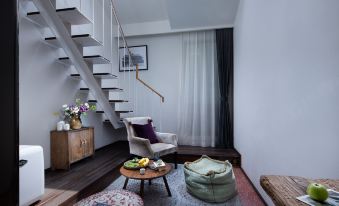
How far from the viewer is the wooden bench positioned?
60cm

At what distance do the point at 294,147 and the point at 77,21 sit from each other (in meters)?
2.75

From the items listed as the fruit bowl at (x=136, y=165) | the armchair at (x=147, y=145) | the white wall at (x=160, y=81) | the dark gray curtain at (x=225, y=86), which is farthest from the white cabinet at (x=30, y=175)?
the dark gray curtain at (x=225, y=86)

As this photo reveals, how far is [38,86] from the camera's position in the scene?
2.52m

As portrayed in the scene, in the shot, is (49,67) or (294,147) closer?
(294,147)

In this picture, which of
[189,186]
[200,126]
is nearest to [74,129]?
[189,186]

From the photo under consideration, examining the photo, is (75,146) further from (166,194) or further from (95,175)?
(166,194)

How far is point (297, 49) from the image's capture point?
4.28 ft

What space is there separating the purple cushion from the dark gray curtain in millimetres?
1501

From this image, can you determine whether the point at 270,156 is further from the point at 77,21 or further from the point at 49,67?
the point at 49,67

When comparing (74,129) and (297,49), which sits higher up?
(297,49)

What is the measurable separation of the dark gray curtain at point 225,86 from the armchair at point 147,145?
1.22m

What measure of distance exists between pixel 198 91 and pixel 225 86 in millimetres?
597

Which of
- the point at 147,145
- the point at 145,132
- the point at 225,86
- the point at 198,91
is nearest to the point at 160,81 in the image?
the point at 198,91

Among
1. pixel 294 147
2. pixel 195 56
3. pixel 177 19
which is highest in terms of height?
pixel 177 19
